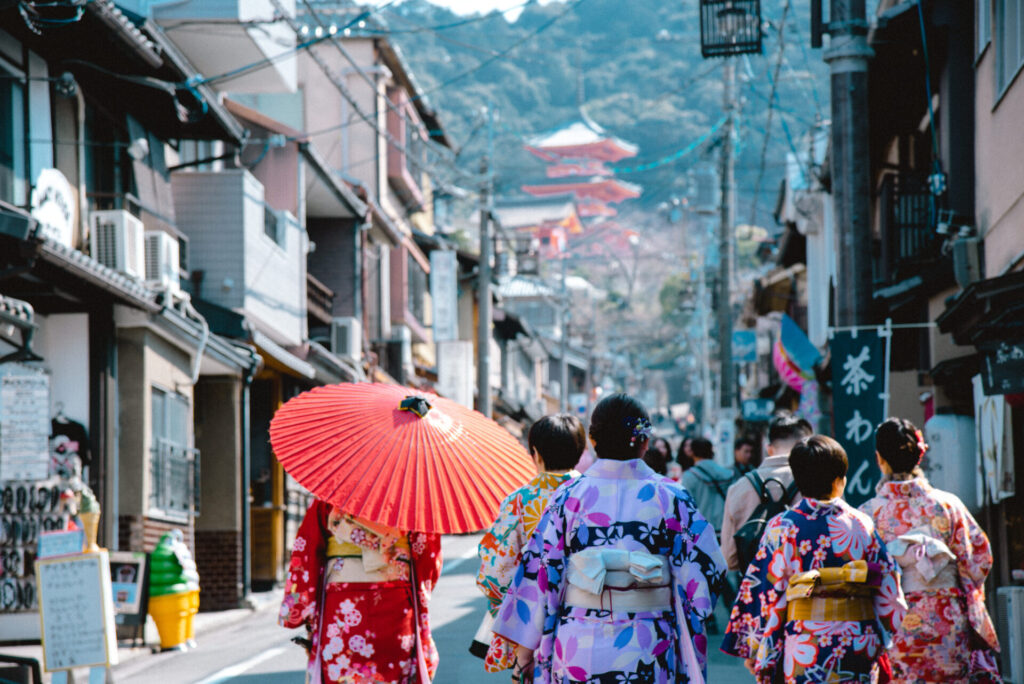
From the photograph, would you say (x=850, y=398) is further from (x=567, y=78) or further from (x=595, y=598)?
(x=567, y=78)

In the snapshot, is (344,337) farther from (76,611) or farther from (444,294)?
(76,611)

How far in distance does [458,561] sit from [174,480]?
318 inches

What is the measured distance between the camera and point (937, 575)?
7820 mm

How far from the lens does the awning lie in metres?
20.7

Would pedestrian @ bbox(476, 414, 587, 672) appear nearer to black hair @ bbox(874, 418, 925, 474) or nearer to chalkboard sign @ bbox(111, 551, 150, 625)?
black hair @ bbox(874, 418, 925, 474)

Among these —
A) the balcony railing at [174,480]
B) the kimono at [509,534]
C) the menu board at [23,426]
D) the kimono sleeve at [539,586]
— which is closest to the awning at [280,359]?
the balcony railing at [174,480]

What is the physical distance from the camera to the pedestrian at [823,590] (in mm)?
6363

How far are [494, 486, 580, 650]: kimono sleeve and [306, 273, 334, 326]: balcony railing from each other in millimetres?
20041

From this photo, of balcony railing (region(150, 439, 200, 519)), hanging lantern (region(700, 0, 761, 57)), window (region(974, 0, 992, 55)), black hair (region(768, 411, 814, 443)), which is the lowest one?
balcony railing (region(150, 439, 200, 519))

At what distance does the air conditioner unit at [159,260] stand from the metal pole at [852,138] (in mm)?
9039

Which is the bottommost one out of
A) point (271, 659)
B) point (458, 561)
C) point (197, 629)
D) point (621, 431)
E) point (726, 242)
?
point (458, 561)

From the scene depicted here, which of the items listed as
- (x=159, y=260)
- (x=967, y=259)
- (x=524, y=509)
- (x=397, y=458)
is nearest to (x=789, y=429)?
(x=524, y=509)

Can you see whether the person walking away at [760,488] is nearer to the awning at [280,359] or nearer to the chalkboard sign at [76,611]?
the chalkboard sign at [76,611]

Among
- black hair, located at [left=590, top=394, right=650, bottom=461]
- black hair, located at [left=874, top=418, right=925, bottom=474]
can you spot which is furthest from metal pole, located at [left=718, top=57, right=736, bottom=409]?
black hair, located at [left=590, top=394, right=650, bottom=461]
